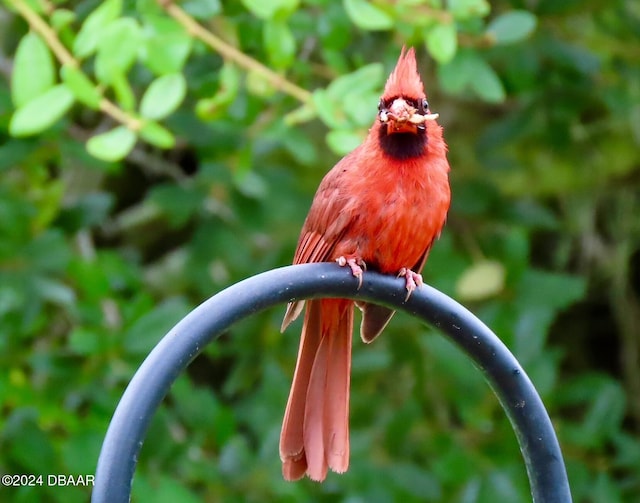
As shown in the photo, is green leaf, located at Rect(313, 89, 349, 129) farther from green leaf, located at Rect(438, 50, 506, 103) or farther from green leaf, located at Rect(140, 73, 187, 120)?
green leaf, located at Rect(438, 50, 506, 103)

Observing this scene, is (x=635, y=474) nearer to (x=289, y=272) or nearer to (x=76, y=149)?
(x=76, y=149)

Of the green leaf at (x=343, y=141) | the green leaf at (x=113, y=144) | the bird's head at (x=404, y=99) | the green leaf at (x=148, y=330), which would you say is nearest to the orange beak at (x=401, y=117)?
the bird's head at (x=404, y=99)

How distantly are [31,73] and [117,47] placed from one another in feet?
0.78

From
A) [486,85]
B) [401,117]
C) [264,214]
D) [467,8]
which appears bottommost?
[401,117]

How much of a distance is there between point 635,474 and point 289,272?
3.09m

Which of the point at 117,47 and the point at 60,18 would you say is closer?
the point at 117,47

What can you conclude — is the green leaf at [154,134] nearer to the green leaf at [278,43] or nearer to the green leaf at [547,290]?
the green leaf at [278,43]

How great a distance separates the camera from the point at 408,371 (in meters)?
4.96

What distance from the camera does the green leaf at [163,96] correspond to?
3.09m

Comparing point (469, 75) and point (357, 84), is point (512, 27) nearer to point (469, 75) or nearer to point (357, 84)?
point (469, 75)

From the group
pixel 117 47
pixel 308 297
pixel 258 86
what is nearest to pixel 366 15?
pixel 258 86

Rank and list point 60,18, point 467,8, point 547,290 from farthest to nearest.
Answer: point 547,290 → point 467,8 → point 60,18

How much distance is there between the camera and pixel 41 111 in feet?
9.63

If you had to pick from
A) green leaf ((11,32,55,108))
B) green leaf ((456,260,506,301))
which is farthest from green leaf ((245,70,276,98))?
green leaf ((456,260,506,301))
